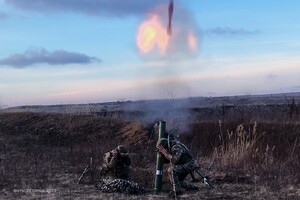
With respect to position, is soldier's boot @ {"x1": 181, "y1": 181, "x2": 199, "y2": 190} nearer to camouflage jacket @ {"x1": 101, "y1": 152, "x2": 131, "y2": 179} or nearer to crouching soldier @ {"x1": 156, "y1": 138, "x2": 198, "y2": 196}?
crouching soldier @ {"x1": 156, "y1": 138, "x2": 198, "y2": 196}

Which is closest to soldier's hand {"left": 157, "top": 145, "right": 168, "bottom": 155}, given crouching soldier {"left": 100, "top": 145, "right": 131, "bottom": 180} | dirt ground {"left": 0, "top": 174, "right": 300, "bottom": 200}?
dirt ground {"left": 0, "top": 174, "right": 300, "bottom": 200}

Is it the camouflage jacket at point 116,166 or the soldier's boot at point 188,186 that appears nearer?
the soldier's boot at point 188,186

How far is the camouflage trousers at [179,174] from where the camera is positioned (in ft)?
39.2

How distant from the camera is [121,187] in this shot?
12070 millimetres

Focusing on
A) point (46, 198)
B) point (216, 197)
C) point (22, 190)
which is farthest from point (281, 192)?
point (22, 190)

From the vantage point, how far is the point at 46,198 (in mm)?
11461

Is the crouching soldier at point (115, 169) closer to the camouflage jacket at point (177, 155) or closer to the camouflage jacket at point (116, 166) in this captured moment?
the camouflage jacket at point (116, 166)

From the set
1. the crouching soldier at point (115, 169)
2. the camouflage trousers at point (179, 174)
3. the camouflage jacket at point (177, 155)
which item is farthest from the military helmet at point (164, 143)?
the crouching soldier at point (115, 169)

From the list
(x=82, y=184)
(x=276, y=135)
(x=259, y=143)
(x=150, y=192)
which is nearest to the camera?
(x=150, y=192)

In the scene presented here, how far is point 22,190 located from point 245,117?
15.6 metres

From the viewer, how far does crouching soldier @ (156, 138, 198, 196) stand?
471 inches

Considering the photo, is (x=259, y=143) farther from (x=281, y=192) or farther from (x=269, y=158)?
(x=281, y=192)

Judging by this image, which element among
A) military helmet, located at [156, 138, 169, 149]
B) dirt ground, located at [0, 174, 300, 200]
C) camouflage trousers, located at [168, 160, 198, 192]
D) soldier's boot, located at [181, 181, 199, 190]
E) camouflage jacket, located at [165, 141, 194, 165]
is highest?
military helmet, located at [156, 138, 169, 149]

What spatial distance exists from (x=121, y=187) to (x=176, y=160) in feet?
4.67
